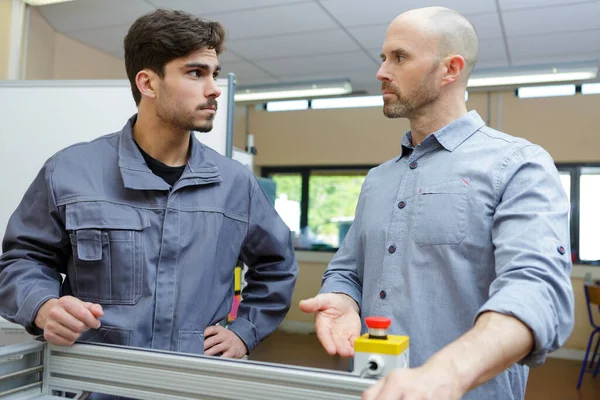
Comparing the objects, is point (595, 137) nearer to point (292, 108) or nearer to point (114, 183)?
point (292, 108)

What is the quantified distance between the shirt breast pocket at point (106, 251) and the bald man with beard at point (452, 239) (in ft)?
1.52

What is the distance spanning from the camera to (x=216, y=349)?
1.40m

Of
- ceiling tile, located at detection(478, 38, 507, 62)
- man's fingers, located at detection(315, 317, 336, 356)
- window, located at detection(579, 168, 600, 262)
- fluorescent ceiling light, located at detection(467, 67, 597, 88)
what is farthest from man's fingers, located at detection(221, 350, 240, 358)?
window, located at detection(579, 168, 600, 262)

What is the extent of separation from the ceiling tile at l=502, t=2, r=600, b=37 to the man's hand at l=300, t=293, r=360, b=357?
11.1 feet

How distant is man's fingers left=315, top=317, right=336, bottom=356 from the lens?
1003mm

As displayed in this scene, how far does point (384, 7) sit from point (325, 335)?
326 cm

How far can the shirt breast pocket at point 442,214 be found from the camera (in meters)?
1.13

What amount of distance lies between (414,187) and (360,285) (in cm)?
32

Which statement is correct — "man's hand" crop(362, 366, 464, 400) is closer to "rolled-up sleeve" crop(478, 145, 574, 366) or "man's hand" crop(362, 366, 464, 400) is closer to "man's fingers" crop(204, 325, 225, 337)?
"rolled-up sleeve" crop(478, 145, 574, 366)

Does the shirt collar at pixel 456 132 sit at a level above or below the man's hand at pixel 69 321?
above

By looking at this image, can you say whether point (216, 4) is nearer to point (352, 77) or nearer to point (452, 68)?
point (352, 77)

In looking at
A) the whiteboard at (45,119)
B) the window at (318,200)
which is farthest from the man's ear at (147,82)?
the window at (318,200)

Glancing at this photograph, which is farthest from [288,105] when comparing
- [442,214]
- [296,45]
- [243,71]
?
[442,214]

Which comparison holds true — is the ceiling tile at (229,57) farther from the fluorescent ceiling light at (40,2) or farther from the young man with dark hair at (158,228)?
the young man with dark hair at (158,228)
